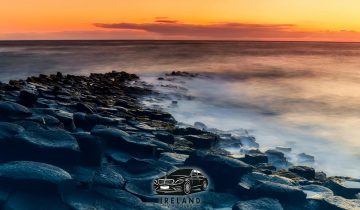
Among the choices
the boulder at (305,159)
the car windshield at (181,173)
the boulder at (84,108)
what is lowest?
the boulder at (305,159)

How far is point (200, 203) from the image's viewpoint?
7516 millimetres

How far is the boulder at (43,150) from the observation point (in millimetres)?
7914

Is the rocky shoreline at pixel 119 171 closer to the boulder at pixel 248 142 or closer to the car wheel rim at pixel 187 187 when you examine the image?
the car wheel rim at pixel 187 187

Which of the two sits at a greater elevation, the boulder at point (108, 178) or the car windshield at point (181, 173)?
the car windshield at point (181, 173)

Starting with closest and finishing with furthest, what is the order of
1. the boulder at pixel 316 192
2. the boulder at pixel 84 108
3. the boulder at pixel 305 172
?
the boulder at pixel 316 192 < the boulder at pixel 305 172 < the boulder at pixel 84 108

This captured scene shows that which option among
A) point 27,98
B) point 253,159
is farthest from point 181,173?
point 27,98

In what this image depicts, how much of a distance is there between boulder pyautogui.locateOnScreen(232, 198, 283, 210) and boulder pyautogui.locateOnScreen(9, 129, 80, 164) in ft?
10.7

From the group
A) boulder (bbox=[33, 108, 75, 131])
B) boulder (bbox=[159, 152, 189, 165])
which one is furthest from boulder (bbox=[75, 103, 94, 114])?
boulder (bbox=[159, 152, 189, 165])

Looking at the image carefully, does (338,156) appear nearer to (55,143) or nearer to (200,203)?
(200,203)

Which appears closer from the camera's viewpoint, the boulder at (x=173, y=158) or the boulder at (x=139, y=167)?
the boulder at (x=139, y=167)

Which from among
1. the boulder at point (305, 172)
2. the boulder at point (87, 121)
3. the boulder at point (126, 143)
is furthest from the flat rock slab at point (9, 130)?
the boulder at point (305, 172)

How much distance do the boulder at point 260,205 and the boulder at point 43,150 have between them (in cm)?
327

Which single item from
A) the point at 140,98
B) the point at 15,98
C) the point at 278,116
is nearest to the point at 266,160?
the point at 15,98

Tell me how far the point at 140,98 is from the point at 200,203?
15.7 metres
